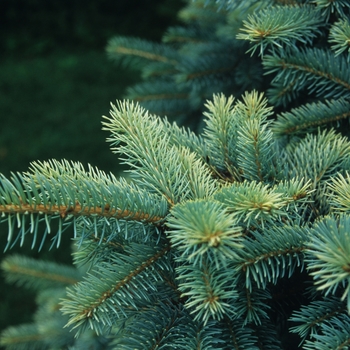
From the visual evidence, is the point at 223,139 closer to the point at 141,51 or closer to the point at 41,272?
the point at 141,51

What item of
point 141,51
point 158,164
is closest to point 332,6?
point 158,164

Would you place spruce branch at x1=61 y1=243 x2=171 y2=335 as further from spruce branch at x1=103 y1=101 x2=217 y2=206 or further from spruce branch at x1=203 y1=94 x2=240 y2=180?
spruce branch at x1=203 y1=94 x2=240 y2=180

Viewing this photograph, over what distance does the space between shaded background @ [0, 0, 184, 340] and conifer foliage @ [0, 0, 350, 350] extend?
2.38m

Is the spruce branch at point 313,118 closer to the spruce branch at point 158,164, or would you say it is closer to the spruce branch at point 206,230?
the spruce branch at point 158,164

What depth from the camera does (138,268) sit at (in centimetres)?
74

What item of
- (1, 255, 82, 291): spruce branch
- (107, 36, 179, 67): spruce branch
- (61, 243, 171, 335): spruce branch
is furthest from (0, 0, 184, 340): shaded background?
(61, 243, 171, 335): spruce branch

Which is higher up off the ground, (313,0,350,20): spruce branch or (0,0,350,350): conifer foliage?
(313,0,350,20): spruce branch

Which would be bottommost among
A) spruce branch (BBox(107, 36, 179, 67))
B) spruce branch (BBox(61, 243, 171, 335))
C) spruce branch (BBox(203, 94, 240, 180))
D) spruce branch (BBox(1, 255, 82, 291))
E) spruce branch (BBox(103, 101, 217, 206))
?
spruce branch (BBox(61, 243, 171, 335))

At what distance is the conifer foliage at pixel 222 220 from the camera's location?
639 millimetres

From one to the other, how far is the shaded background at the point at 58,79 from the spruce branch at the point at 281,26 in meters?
2.49

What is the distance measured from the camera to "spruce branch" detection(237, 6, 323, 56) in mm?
896

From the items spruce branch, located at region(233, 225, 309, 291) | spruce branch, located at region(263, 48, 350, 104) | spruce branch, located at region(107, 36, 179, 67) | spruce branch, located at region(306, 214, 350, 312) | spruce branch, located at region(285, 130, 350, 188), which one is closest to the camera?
spruce branch, located at region(306, 214, 350, 312)

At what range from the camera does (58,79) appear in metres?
5.84

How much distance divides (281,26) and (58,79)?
5.22 metres
